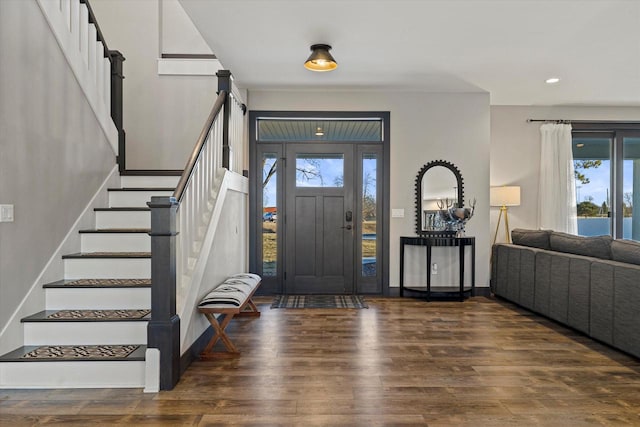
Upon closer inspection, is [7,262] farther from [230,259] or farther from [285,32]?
[285,32]

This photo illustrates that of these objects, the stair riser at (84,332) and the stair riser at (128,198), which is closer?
the stair riser at (84,332)

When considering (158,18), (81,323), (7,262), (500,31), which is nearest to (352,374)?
(81,323)

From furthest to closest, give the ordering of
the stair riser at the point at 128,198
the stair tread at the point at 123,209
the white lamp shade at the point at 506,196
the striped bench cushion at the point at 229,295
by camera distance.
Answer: the white lamp shade at the point at 506,196 < the stair riser at the point at 128,198 < the stair tread at the point at 123,209 < the striped bench cushion at the point at 229,295

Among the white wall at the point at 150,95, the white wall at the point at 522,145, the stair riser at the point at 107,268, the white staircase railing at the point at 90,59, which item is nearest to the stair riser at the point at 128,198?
the white staircase railing at the point at 90,59

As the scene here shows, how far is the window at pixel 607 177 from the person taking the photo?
6.34m

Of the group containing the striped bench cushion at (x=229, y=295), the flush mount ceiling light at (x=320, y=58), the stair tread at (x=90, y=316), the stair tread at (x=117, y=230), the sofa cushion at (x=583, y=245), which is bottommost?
the stair tread at (x=90, y=316)

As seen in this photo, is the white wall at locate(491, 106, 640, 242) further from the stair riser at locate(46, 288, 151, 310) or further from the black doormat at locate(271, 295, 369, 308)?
the stair riser at locate(46, 288, 151, 310)

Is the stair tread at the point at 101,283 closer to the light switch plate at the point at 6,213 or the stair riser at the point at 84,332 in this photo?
the stair riser at the point at 84,332

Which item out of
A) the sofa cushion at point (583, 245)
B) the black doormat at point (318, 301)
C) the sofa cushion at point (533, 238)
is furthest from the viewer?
the black doormat at point (318, 301)

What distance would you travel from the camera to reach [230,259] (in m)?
4.47

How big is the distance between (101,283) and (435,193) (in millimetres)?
4093

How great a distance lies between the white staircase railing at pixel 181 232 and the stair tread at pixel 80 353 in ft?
0.73

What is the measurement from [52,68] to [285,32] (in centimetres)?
190

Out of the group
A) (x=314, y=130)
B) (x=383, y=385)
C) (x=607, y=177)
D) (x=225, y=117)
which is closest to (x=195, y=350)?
(x=383, y=385)
